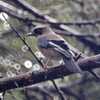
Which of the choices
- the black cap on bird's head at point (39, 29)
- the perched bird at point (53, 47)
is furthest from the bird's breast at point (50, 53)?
the black cap on bird's head at point (39, 29)

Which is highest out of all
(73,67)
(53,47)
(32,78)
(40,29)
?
(73,67)

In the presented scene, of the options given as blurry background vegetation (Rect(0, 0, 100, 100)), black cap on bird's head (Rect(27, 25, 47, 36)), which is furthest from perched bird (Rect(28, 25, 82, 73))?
blurry background vegetation (Rect(0, 0, 100, 100))

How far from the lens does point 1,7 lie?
5.72 m

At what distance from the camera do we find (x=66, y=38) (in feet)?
28.7

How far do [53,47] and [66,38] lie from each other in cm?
260

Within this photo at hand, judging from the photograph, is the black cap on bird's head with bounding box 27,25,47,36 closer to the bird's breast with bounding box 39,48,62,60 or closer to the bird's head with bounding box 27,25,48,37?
the bird's head with bounding box 27,25,48,37

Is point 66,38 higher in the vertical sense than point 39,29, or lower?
lower

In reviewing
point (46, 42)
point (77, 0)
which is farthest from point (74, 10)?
point (46, 42)

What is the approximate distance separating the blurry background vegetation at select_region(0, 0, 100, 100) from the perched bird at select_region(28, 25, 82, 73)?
0.65 ft

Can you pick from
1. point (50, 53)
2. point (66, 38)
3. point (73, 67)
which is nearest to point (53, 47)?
point (50, 53)

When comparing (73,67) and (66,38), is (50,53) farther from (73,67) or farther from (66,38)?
(66,38)

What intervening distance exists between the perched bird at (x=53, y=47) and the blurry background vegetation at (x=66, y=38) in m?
0.20

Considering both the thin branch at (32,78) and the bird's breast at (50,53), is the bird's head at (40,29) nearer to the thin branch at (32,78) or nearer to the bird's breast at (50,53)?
the bird's breast at (50,53)

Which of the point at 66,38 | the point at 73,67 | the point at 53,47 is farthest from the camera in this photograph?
the point at 66,38
